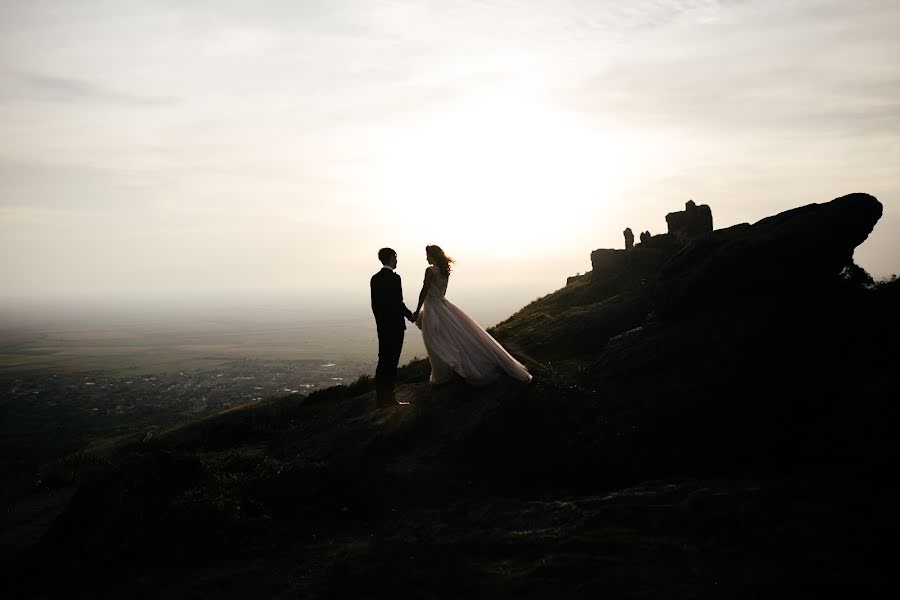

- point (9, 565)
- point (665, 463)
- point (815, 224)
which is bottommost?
point (9, 565)

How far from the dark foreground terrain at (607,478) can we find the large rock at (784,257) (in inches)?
1.9

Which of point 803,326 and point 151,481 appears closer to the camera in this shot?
point 151,481

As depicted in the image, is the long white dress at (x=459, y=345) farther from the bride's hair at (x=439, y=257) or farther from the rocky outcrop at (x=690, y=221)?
the rocky outcrop at (x=690, y=221)

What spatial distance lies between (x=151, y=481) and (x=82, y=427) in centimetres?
8386

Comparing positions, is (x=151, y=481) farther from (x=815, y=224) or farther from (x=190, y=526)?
(x=815, y=224)

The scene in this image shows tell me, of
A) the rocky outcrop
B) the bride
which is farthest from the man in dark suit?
the rocky outcrop

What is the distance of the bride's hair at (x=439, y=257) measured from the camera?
1457 centimetres

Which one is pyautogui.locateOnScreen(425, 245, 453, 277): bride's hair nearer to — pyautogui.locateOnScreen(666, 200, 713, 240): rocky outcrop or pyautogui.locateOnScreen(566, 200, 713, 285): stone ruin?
pyautogui.locateOnScreen(566, 200, 713, 285): stone ruin

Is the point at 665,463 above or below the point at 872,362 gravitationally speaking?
below

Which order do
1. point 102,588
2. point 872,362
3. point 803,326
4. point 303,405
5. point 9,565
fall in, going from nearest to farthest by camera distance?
point 102,588
point 9,565
point 872,362
point 803,326
point 303,405

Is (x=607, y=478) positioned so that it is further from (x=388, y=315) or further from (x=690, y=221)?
(x=690, y=221)

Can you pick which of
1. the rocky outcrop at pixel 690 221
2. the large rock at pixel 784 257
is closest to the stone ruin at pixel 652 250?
the rocky outcrop at pixel 690 221

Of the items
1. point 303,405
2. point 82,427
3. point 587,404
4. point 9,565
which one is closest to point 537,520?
point 587,404

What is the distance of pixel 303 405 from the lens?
73.3ft
